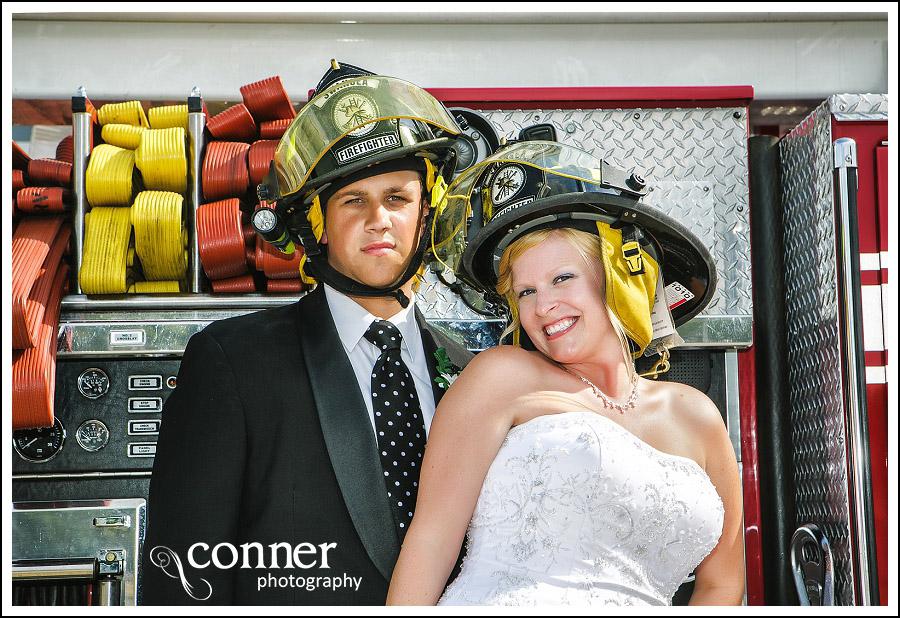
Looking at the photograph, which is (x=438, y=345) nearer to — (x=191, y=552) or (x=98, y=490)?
(x=191, y=552)

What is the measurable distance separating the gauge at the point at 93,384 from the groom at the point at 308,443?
660 mm

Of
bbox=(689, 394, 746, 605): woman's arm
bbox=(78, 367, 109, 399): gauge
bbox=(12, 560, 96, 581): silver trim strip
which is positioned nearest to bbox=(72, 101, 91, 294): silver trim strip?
bbox=(78, 367, 109, 399): gauge

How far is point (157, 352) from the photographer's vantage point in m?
3.52

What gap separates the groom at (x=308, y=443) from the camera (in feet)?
9.56

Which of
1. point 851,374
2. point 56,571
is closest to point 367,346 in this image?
point 56,571

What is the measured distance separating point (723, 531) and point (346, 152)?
5.46 feet

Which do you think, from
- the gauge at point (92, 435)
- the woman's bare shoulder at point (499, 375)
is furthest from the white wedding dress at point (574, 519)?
the gauge at point (92, 435)

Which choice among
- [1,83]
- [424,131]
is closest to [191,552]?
[424,131]

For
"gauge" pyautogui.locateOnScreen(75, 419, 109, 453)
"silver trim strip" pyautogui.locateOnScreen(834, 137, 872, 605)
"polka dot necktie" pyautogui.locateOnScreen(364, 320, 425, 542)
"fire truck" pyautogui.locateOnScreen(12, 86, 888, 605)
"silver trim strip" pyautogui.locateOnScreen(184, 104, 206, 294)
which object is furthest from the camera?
"silver trim strip" pyautogui.locateOnScreen(184, 104, 206, 294)

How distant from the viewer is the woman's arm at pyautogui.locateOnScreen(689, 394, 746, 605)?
9.91 ft

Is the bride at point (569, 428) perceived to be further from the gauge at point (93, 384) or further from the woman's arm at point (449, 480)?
the gauge at point (93, 384)

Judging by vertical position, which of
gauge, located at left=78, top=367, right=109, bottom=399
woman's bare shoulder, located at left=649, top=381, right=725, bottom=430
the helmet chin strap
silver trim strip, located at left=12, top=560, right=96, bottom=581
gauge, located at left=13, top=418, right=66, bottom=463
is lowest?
silver trim strip, located at left=12, top=560, right=96, bottom=581

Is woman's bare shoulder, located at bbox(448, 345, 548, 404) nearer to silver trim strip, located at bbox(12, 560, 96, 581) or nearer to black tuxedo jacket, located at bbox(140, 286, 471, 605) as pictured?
black tuxedo jacket, located at bbox(140, 286, 471, 605)

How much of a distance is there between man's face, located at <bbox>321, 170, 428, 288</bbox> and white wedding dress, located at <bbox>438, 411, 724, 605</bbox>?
0.71 metres
